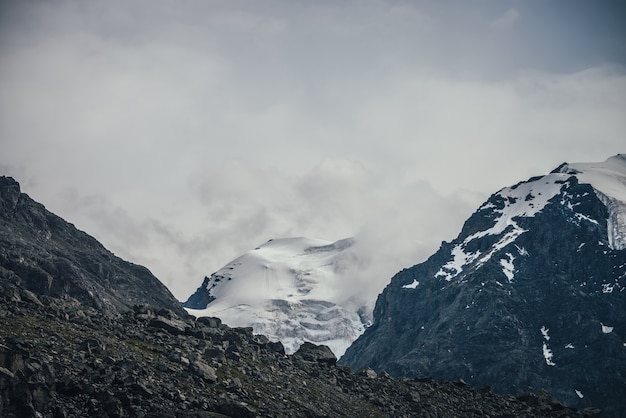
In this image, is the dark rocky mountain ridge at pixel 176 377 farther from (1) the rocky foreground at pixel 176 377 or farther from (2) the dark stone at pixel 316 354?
(2) the dark stone at pixel 316 354

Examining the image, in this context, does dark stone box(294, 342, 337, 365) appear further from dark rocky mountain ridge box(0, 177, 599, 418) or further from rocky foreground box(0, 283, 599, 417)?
dark rocky mountain ridge box(0, 177, 599, 418)

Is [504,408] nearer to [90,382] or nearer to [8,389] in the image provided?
[90,382]

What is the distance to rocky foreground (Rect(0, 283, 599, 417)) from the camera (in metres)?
82.9

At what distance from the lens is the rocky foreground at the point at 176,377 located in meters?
82.9

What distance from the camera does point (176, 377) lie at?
329ft

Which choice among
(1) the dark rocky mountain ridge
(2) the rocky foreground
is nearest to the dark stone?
(2) the rocky foreground

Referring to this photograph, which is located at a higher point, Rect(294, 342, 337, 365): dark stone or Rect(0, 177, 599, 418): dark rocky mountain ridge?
Rect(294, 342, 337, 365): dark stone

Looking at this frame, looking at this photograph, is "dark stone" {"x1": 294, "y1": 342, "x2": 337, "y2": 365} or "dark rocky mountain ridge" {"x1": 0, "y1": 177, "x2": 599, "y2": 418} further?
"dark stone" {"x1": 294, "y1": 342, "x2": 337, "y2": 365}

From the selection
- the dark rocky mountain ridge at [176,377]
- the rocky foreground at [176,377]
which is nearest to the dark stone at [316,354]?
the rocky foreground at [176,377]

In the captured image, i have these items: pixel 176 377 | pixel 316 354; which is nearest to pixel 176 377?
pixel 176 377

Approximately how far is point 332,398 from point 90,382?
47475 mm

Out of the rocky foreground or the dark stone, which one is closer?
the rocky foreground

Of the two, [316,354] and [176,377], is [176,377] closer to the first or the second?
[176,377]

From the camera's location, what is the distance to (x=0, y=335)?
93750 mm
